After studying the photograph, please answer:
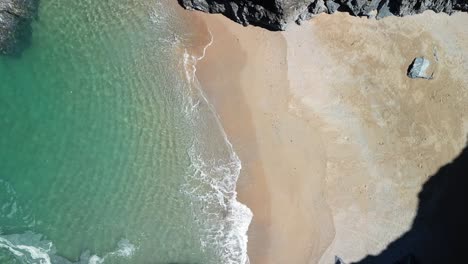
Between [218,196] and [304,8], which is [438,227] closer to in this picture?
[218,196]

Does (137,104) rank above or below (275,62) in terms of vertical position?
below

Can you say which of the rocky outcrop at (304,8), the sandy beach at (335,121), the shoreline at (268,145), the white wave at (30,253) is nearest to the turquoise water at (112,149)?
the white wave at (30,253)

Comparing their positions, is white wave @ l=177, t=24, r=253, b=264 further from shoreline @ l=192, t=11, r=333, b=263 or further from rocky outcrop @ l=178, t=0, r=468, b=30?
rocky outcrop @ l=178, t=0, r=468, b=30

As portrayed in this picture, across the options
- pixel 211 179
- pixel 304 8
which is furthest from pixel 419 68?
pixel 211 179

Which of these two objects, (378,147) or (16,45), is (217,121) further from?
(16,45)

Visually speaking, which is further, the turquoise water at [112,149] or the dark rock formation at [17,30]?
the dark rock formation at [17,30]

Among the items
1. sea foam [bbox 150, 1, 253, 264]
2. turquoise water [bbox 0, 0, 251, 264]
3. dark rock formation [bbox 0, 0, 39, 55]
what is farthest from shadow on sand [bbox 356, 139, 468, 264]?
dark rock formation [bbox 0, 0, 39, 55]

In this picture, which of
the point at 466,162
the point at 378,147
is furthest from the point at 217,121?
the point at 466,162

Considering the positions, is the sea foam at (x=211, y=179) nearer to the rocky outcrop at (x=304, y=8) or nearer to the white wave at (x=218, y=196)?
the white wave at (x=218, y=196)
